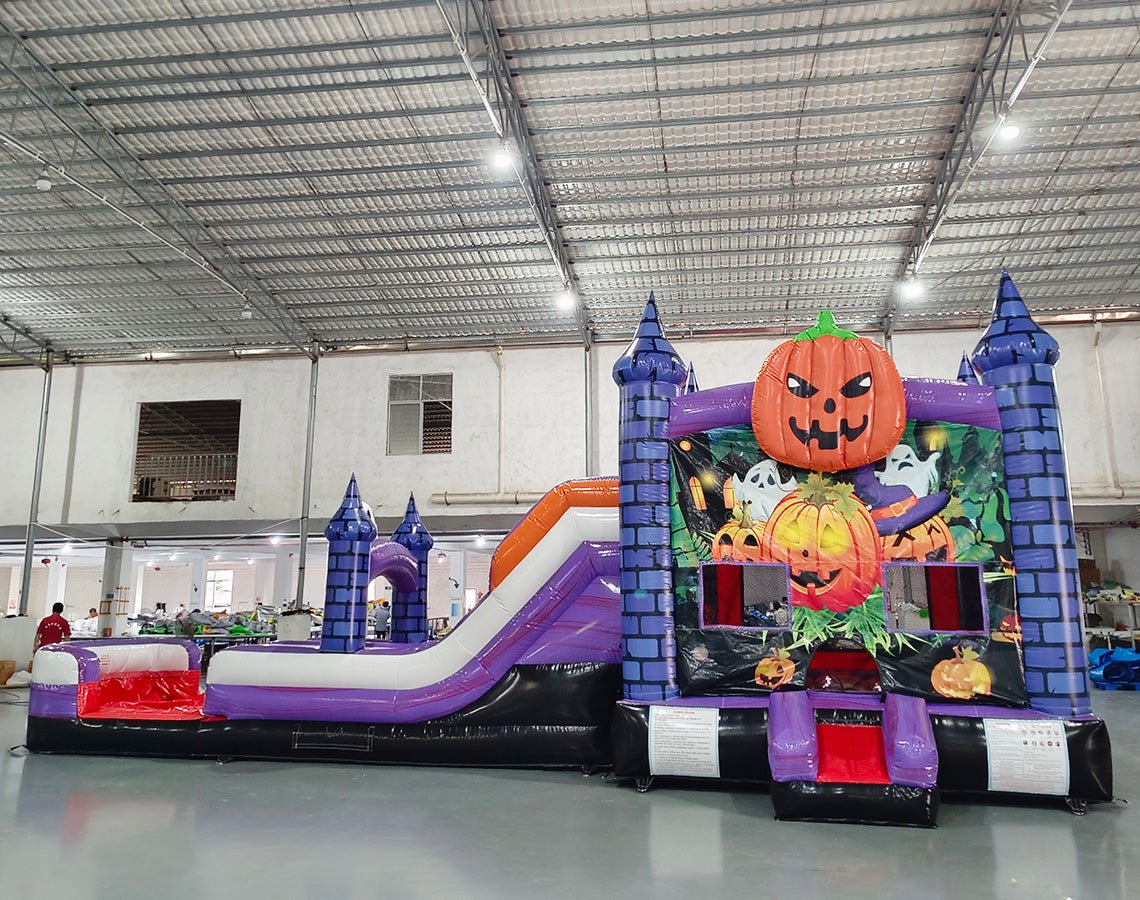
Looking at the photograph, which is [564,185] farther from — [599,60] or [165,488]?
[165,488]

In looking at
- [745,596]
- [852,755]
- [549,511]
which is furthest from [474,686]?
[852,755]

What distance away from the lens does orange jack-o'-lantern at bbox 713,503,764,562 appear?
510 centimetres

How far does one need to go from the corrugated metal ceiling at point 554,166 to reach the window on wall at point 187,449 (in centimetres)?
246

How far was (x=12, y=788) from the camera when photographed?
511cm

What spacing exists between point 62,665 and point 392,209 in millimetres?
6509

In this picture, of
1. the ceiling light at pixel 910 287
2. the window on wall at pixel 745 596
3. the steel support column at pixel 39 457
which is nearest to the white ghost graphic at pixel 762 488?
the window on wall at pixel 745 596

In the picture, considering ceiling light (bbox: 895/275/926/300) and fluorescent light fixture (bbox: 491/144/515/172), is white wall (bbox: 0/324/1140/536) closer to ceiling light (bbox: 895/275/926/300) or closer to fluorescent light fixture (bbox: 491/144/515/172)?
ceiling light (bbox: 895/275/926/300)

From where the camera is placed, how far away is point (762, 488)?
16.9ft

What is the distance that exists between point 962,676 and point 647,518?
2.08 meters

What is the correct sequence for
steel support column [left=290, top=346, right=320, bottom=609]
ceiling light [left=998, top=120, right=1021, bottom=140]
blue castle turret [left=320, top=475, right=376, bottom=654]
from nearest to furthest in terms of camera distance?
blue castle turret [left=320, top=475, right=376, bottom=654] < ceiling light [left=998, top=120, right=1021, bottom=140] < steel support column [left=290, top=346, right=320, bottom=609]

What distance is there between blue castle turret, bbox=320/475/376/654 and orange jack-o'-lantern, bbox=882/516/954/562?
430cm

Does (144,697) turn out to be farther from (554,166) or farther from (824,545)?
(554,166)

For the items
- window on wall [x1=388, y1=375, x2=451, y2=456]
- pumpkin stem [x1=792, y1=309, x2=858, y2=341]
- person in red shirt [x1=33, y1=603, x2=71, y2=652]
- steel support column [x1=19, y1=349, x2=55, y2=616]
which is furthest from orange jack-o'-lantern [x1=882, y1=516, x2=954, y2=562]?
steel support column [x1=19, y1=349, x2=55, y2=616]

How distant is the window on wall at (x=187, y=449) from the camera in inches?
578
